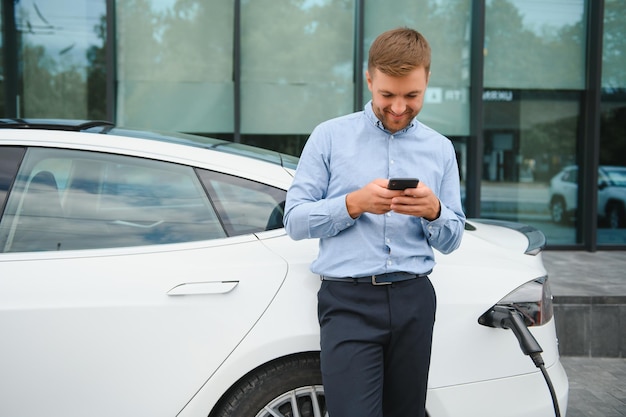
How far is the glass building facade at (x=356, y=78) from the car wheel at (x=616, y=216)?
3 cm

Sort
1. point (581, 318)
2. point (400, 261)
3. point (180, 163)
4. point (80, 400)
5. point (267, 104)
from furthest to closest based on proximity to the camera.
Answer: point (267, 104) → point (581, 318) → point (180, 163) → point (80, 400) → point (400, 261)

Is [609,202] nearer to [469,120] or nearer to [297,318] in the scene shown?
[469,120]

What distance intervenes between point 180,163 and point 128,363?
0.74 meters

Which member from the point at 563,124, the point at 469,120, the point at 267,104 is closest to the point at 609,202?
the point at 563,124

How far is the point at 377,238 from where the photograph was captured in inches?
69.8

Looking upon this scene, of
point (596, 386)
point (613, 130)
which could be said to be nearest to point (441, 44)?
point (613, 130)

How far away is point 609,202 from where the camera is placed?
7.94 meters

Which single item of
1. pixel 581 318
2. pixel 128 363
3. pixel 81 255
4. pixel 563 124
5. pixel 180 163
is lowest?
pixel 581 318

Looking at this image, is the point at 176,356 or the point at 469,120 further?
the point at 469,120

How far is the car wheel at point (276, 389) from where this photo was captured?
211 cm

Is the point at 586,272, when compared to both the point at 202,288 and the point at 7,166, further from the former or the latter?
the point at 7,166

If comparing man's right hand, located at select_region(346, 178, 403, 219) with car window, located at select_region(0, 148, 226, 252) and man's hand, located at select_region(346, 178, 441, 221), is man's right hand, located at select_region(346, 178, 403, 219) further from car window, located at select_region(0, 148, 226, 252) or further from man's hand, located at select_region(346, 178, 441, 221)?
car window, located at select_region(0, 148, 226, 252)

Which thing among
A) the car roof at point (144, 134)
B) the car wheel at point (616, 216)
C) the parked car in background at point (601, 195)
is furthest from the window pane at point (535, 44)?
the car roof at point (144, 134)

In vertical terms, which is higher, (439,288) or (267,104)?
(267,104)
